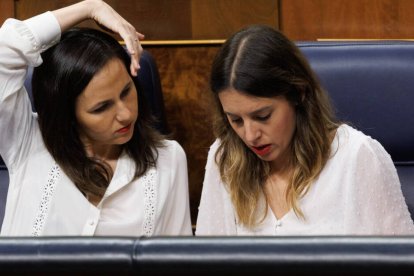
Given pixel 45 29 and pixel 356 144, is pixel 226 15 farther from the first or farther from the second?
pixel 356 144

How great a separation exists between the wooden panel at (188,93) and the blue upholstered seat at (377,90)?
0.36 m

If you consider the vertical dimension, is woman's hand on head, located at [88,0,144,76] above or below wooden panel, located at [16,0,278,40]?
above

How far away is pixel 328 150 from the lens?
1.31 m

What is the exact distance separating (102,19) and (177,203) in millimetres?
371

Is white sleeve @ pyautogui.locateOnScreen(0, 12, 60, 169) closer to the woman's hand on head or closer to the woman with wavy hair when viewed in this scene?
the woman's hand on head

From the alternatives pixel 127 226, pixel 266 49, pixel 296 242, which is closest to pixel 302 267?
pixel 296 242

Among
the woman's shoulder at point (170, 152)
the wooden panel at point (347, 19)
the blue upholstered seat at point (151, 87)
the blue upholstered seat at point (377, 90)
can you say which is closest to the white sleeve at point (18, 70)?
the blue upholstered seat at point (151, 87)

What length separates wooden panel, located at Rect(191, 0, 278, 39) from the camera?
1976mm

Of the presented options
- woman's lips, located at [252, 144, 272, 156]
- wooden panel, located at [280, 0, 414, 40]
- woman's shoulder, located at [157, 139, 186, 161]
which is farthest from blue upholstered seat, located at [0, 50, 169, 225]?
wooden panel, located at [280, 0, 414, 40]

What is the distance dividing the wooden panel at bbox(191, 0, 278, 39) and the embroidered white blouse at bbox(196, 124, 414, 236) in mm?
720

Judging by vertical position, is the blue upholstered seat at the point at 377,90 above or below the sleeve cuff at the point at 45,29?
below

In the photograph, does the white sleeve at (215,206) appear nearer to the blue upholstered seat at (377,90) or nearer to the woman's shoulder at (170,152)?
the woman's shoulder at (170,152)

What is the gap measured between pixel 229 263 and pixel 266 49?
28.7 inches

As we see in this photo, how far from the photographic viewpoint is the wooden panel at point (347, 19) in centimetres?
195
